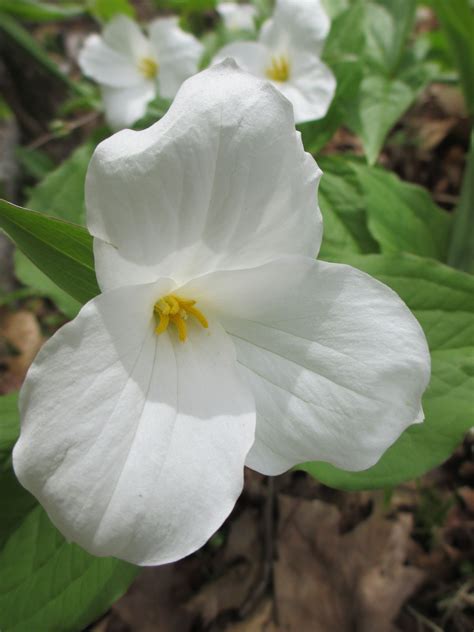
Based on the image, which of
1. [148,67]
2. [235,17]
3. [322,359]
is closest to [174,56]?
[148,67]

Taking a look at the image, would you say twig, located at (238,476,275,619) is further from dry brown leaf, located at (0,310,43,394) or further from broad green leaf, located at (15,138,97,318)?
dry brown leaf, located at (0,310,43,394)

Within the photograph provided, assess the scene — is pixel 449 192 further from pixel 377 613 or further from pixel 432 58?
pixel 377 613

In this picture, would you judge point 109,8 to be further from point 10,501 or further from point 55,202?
point 10,501

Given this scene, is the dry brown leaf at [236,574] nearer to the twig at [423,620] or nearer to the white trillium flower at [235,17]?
the twig at [423,620]

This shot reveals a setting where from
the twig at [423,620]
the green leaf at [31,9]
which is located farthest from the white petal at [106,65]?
the twig at [423,620]

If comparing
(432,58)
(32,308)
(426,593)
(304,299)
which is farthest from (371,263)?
(32,308)
